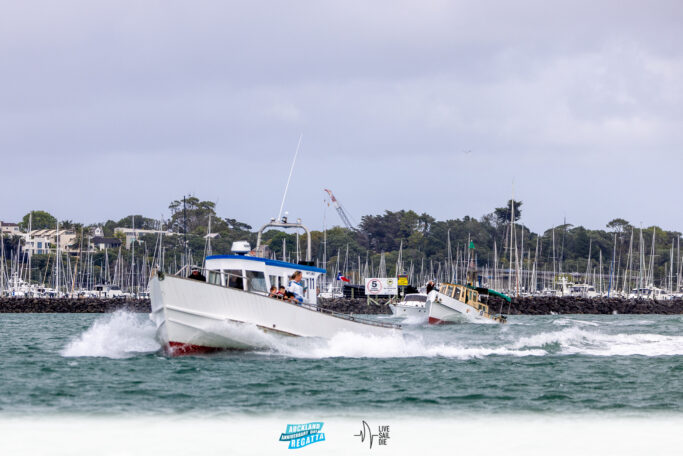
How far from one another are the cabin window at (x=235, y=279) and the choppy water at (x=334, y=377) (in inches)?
91.3

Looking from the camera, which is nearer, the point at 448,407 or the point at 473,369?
the point at 448,407

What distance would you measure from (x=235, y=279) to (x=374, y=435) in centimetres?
1407

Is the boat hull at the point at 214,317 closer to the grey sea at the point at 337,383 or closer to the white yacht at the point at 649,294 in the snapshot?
the grey sea at the point at 337,383

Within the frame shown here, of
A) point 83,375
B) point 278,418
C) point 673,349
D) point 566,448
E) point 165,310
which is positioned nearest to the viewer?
point 566,448

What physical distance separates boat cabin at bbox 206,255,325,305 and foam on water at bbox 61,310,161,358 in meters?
3.41

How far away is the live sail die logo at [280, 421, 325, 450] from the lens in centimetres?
1711

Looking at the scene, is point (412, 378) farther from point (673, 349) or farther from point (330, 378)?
point (673, 349)

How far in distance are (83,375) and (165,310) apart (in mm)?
3917

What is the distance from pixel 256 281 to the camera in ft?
103

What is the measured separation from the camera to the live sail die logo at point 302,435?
17.1 meters

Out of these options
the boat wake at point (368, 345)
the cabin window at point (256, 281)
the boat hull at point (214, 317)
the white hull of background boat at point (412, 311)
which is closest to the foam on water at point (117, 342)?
the boat wake at point (368, 345)

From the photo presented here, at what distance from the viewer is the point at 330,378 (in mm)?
26094

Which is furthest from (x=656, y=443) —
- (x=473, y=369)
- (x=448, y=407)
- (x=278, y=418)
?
(x=473, y=369)

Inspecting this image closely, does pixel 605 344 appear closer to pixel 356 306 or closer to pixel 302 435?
pixel 302 435
